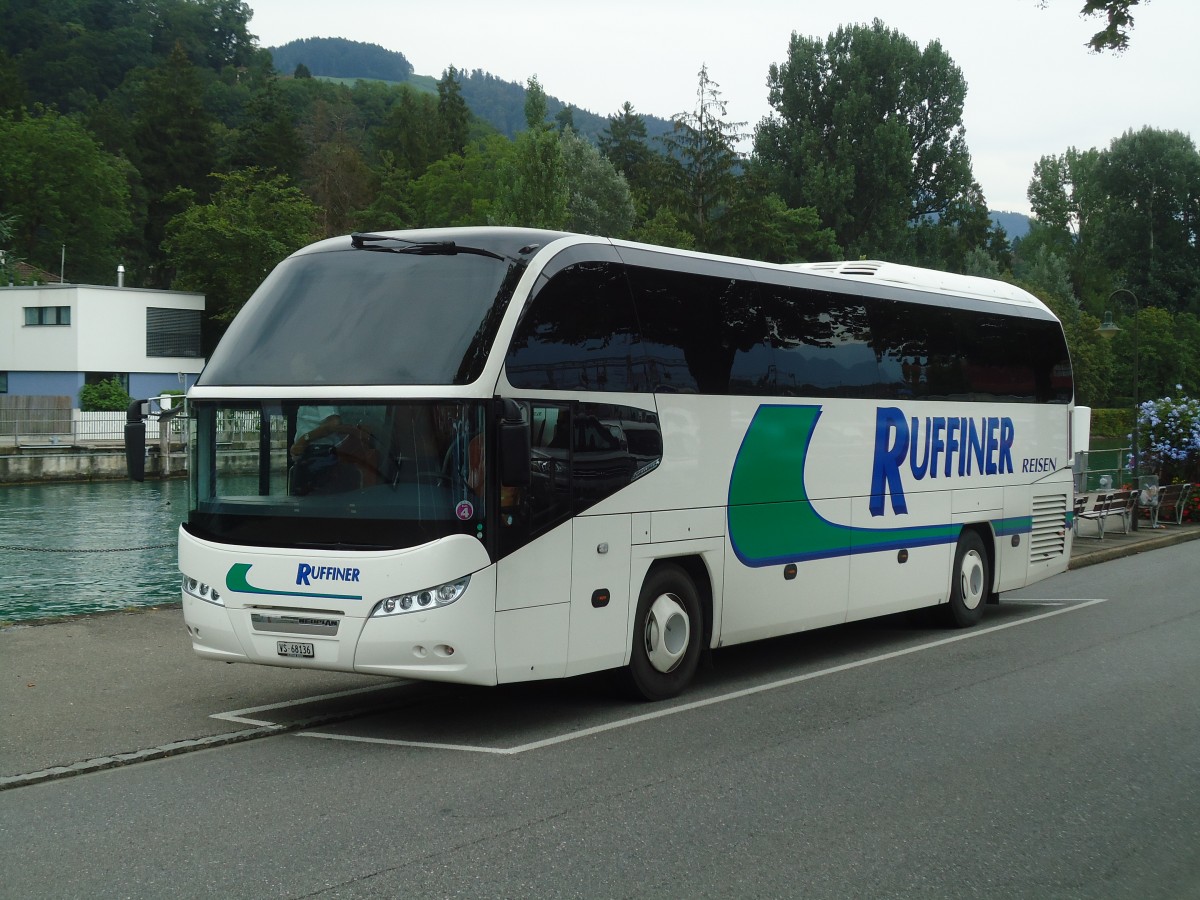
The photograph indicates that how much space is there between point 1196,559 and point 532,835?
811 inches

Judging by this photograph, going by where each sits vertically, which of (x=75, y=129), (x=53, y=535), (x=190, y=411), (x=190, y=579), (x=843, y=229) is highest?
(x=75, y=129)

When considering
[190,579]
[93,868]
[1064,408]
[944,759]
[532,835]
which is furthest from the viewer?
[1064,408]

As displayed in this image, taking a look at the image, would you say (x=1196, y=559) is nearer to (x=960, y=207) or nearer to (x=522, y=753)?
(x=522, y=753)

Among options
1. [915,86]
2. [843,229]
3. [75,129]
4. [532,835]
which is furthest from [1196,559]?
[75,129]

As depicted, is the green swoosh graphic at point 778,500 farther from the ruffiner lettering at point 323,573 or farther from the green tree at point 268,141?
the green tree at point 268,141

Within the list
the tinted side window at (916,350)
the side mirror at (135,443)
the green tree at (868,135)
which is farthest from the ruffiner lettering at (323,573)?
the green tree at (868,135)

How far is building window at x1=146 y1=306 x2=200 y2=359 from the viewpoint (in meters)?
72.2

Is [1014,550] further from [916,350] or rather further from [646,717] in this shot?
[646,717]

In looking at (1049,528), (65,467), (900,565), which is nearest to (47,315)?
(65,467)

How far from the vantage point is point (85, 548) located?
1121 inches

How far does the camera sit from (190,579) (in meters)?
9.52

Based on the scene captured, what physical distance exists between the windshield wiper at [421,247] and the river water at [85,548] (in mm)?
7878

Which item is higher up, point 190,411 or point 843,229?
point 843,229

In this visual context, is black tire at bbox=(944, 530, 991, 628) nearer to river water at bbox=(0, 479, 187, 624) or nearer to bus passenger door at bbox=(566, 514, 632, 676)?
bus passenger door at bbox=(566, 514, 632, 676)
